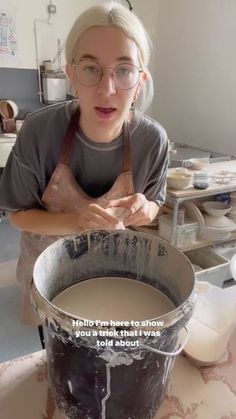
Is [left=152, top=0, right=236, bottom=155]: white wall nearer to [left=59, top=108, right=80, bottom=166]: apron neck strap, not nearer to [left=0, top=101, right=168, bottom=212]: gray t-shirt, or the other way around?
[left=0, top=101, right=168, bottom=212]: gray t-shirt

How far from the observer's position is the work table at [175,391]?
58 centimetres

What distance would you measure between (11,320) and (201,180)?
1.27 metres

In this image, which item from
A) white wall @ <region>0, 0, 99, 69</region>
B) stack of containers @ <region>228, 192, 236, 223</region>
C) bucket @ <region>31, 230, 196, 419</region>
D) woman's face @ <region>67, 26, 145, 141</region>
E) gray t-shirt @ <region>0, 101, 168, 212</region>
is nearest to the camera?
bucket @ <region>31, 230, 196, 419</region>

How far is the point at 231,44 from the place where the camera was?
2.50m

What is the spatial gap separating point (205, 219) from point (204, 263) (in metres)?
0.29

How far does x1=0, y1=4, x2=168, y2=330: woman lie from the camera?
0.72 metres

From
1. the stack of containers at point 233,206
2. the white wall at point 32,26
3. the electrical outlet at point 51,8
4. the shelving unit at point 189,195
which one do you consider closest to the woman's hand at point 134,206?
the shelving unit at point 189,195

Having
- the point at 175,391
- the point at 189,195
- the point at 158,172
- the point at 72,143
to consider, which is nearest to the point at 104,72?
the point at 72,143

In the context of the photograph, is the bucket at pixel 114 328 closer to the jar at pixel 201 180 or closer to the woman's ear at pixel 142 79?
the woman's ear at pixel 142 79

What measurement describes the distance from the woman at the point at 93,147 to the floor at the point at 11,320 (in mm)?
826

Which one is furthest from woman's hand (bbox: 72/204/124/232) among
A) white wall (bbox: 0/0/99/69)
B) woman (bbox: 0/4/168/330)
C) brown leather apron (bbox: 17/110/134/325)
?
white wall (bbox: 0/0/99/69)

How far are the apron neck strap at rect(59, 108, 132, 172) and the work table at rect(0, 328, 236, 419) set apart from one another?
48cm

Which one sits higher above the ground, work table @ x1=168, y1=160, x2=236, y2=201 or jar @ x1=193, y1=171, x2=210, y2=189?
jar @ x1=193, y1=171, x2=210, y2=189

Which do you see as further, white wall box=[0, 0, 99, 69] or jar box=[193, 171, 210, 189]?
white wall box=[0, 0, 99, 69]
